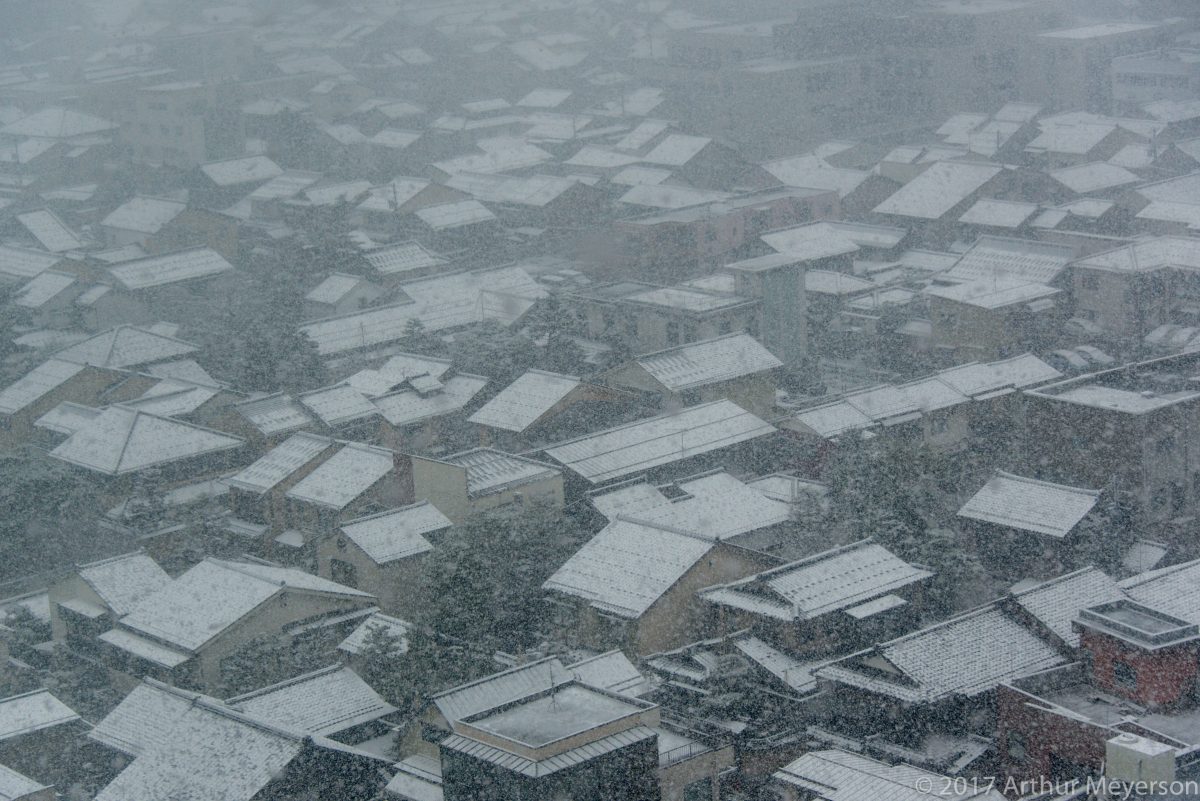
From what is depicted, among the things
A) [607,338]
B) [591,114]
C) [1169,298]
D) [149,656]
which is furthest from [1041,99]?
[149,656]

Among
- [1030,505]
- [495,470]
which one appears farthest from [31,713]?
[1030,505]

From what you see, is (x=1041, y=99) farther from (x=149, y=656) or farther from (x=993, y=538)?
(x=149, y=656)

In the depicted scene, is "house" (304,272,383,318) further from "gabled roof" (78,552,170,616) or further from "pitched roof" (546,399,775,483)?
"gabled roof" (78,552,170,616)

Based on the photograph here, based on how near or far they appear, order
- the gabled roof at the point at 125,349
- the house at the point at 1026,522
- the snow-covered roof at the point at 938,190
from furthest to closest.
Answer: the snow-covered roof at the point at 938,190 → the gabled roof at the point at 125,349 → the house at the point at 1026,522

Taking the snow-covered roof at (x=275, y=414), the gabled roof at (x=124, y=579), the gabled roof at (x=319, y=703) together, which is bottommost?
the gabled roof at (x=124, y=579)

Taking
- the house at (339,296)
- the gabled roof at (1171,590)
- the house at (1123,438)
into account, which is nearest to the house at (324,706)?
the gabled roof at (1171,590)

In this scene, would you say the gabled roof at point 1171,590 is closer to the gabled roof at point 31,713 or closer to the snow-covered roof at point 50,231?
the gabled roof at point 31,713
